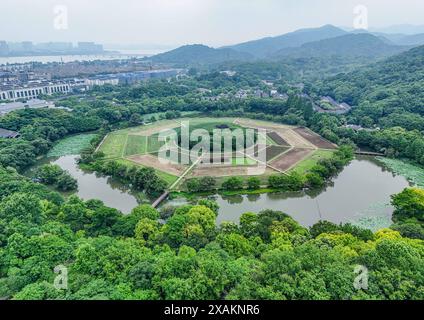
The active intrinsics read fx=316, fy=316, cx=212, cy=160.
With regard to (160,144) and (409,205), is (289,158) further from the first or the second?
(160,144)

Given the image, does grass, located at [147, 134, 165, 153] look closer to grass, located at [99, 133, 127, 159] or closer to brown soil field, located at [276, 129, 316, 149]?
grass, located at [99, 133, 127, 159]

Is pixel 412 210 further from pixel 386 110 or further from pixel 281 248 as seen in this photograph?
pixel 386 110

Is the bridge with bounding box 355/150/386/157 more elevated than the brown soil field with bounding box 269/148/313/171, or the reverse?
the brown soil field with bounding box 269/148/313/171

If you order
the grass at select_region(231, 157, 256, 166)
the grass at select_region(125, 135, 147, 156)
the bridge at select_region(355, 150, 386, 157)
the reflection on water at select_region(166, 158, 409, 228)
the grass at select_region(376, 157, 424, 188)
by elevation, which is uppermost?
the grass at select_region(125, 135, 147, 156)

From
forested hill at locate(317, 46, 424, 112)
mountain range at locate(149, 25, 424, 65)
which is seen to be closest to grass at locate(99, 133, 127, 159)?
forested hill at locate(317, 46, 424, 112)

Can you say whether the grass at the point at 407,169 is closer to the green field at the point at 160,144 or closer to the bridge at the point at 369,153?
the bridge at the point at 369,153
